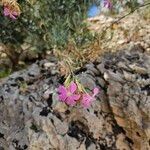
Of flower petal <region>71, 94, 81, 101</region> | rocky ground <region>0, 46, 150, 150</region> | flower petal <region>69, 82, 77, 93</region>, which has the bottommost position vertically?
rocky ground <region>0, 46, 150, 150</region>

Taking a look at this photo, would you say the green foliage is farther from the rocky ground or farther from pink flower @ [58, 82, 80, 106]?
pink flower @ [58, 82, 80, 106]

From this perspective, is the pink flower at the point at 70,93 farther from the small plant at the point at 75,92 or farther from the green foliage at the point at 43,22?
the green foliage at the point at 43,22

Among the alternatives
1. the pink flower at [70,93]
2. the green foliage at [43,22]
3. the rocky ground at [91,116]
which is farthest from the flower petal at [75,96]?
the green foliage at [43,22]

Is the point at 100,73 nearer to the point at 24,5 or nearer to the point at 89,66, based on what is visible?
the point at 89,66

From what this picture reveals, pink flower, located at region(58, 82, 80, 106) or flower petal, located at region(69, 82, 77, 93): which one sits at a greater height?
flower petal, located at region(69, 82, 77, 93)

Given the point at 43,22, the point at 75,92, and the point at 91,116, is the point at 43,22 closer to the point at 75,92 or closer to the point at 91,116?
the point at 91,116

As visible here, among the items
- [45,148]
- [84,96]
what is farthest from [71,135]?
[84,96]

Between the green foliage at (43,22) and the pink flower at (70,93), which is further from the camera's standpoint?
the green foliage at (43,22)

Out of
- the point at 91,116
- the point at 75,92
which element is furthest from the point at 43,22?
the point at 75,92

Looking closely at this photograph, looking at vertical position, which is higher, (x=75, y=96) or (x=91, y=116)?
(x=75, y=96)

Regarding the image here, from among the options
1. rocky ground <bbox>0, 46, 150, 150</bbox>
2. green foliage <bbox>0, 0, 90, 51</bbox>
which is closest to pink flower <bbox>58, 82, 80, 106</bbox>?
rocky ground <bbox>0, 46, 150, 150</bbox>
